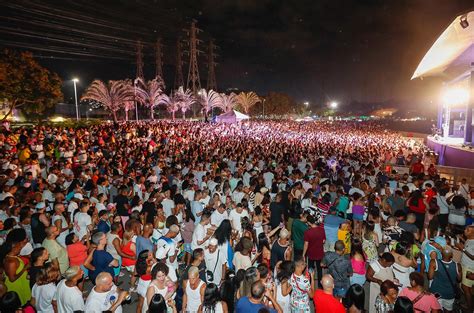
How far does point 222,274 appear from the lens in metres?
5.00

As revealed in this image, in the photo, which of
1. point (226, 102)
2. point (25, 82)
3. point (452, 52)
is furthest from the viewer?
point (226, 102)

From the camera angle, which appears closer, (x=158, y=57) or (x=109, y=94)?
(x=109, y=94)

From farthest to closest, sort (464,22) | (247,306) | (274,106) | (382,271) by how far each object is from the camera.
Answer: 1. (274,106)
2. (464,22)
3. (382,271)
4. (247,306)

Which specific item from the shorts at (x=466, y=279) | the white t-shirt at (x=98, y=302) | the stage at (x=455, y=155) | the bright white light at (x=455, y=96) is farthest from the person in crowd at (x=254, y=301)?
the bright white light at (x=455, y=96)

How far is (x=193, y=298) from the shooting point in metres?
3.88

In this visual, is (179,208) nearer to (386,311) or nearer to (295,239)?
(295,239)

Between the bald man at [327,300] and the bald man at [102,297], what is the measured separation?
7.81ft

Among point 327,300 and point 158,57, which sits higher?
point 158,57

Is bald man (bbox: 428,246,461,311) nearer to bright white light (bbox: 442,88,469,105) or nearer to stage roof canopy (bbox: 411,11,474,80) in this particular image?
stage roof canopy (bbox: 411,11,474,80)

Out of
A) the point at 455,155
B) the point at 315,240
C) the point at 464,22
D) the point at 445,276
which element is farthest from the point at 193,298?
the point at 455,155

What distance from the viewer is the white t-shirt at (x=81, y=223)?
6039 millimetres

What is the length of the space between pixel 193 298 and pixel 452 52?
2086 cm

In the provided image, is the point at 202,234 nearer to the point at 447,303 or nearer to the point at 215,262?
the point at 215,262

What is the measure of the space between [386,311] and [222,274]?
2.47 m
